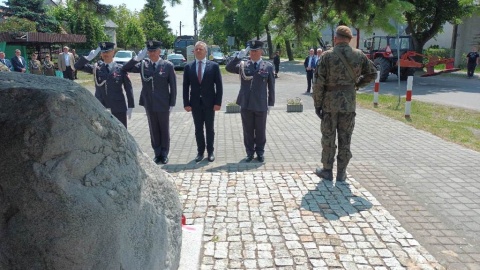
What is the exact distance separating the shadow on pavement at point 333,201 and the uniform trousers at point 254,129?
1530mm

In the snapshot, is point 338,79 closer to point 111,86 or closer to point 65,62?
point 111,86

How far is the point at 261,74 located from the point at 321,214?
2.79m

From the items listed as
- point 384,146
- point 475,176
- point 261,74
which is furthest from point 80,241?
point 384,146

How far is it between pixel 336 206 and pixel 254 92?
247 centimetres

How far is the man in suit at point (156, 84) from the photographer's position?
6.18 metres

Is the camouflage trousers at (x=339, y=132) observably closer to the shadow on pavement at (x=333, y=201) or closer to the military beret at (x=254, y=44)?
the shadow on pavement at (x=333, y=201)

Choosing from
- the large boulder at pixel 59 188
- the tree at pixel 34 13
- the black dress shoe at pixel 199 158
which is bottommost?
the black dress shoe at pixel 199 158

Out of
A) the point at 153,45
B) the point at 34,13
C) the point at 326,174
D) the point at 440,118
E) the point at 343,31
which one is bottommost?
the point at 326,174

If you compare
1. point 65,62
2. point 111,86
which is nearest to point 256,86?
point 111,86

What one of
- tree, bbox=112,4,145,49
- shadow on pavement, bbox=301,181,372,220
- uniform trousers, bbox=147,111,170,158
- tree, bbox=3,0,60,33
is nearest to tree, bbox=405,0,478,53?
uniform trousers, bbox=147,111,170,158

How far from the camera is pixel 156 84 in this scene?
6191mm

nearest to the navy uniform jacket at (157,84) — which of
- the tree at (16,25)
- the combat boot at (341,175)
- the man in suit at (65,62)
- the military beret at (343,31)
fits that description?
the military beret at (343,31)

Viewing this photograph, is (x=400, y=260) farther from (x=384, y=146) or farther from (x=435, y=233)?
(x=384, y=146)

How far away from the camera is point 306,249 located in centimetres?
355
